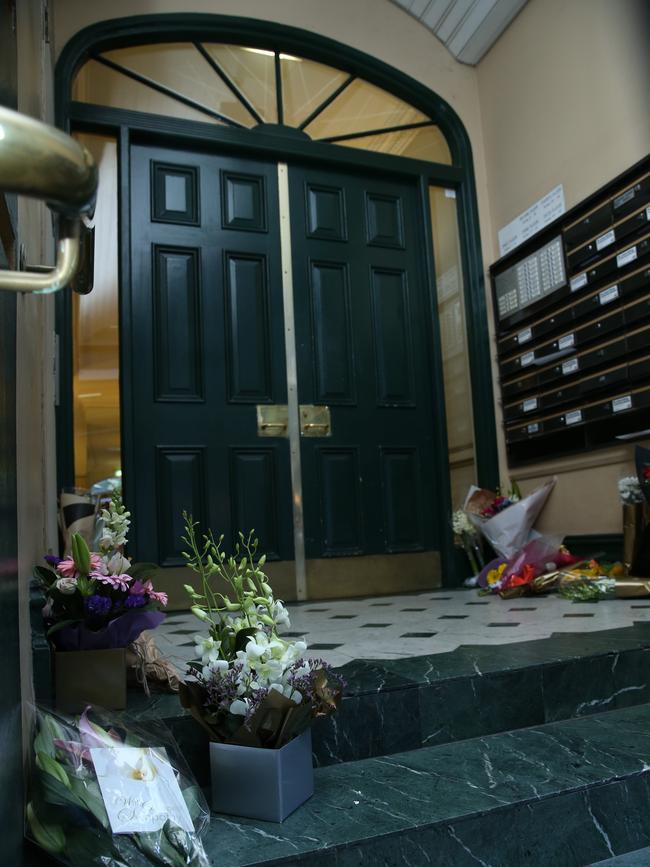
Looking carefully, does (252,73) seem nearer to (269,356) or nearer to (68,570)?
(269,356)

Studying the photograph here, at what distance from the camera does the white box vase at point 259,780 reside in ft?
4.30

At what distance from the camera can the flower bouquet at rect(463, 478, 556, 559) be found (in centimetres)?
406

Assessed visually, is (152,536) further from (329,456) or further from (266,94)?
(266,94)

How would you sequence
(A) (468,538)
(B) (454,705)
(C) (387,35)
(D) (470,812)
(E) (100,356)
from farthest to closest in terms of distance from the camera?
(C) (387,35) → (A) (468,538) → (E) (100,356) → (B) (454,705) → (D) (470,812)

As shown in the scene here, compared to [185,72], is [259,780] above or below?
below

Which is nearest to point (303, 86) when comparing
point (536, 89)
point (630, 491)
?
point (536, 89)

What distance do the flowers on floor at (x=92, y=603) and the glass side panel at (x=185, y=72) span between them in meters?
3.56

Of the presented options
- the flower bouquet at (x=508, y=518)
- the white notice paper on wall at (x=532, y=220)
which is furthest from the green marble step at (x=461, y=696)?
the white notice paper on wall at (x=532, y=220)

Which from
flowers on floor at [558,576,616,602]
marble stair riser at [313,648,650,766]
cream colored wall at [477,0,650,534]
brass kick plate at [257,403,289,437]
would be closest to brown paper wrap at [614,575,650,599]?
flowers on floor at [558,576,616,602]

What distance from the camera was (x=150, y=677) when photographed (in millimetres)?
1783

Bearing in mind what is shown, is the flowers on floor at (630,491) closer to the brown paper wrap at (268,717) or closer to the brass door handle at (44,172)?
the brown paper wrap at (268,717)

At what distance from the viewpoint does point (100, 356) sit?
12.8 ft

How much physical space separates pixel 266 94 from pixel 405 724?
400 cm

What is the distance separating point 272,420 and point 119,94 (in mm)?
2101
